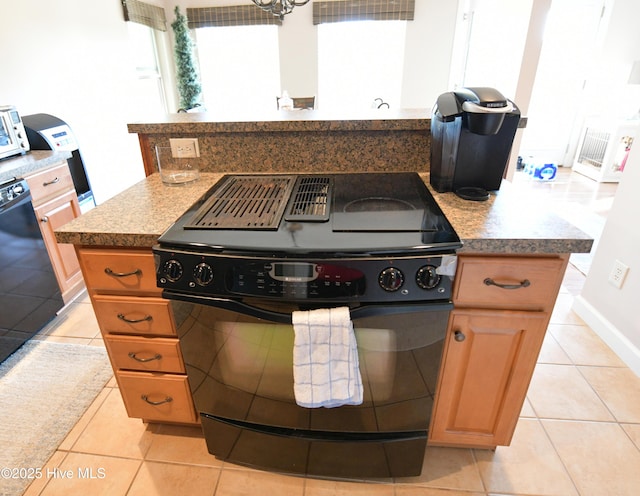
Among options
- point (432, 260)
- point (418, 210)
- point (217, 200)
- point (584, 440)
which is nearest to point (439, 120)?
point (418, 210)

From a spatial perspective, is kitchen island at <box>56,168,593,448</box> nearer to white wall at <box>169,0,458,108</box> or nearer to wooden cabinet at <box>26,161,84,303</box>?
wooden cabinet at <box>26,161,84,303</box>

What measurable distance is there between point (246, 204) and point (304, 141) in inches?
17.5

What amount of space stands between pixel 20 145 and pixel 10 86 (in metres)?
0.93

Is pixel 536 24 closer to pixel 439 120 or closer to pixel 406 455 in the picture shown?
pixel 439 120

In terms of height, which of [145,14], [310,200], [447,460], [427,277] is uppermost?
[145,14]

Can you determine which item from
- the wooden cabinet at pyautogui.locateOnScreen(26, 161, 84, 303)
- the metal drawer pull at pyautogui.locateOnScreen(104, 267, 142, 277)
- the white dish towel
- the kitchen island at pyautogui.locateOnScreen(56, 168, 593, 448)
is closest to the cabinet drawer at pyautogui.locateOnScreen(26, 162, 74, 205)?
the wooden cabinet at pyautogui.locateOnScreen(26, 161, 84, 303)

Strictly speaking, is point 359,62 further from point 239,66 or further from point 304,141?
point 304,141

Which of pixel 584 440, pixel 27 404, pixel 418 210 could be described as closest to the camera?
pixel 418 210

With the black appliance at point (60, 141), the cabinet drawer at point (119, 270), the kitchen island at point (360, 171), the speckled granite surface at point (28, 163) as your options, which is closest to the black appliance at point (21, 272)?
the speckled granite surface at point (28, 163)

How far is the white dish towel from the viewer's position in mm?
948

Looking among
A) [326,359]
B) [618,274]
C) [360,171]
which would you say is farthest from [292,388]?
[618,274]

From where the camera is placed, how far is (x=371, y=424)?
1.19 metres

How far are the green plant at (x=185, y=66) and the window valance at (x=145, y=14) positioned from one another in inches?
7.3

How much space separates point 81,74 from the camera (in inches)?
136
